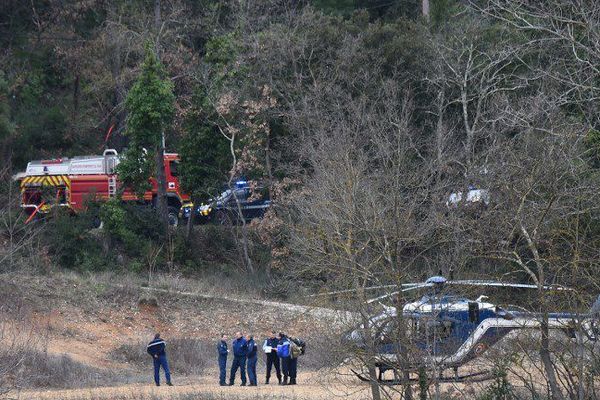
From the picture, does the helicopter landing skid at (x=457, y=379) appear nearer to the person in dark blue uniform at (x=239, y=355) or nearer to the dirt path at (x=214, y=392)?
the dirt path at (x=214, y=392)

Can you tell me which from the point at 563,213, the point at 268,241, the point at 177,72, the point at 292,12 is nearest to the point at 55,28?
the point at 177,72

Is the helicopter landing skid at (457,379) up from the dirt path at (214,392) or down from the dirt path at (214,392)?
down

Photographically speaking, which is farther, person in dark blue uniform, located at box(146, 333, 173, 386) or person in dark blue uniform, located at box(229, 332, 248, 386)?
person in dark blue uniform, located at box(229, 332, 248, 386)

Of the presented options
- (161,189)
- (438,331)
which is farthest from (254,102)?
(438,331)

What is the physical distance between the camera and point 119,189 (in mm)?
45062

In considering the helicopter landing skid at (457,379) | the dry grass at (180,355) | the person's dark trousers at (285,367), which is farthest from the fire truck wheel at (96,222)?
the helicopter landing skid at (457,379)

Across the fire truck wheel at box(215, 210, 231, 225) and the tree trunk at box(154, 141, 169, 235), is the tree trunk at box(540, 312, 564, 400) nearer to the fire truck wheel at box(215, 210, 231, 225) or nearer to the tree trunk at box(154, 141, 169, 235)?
the tree trunk at box(154, 141, 169, 235)

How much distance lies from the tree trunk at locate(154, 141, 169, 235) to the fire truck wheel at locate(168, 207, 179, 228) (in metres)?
1.59

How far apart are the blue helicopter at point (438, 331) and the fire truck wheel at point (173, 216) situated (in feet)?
93.7

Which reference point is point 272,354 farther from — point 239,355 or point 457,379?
point 457,379

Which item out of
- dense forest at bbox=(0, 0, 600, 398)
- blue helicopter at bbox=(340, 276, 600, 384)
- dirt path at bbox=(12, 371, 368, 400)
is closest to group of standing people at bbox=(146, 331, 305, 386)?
dirt path at bbox=(12, 371, 368, 400)

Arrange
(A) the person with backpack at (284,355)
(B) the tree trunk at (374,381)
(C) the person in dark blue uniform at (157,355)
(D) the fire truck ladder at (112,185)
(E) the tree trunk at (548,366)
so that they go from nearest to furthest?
(E) the tree trunk at (548,366)
(B) the tree trunk at (374,381)
(C) the person in dark blue uniform at (157,355)
(A) the person with backpack at (284,355)
(D) the fire truck ladder at (112,185)

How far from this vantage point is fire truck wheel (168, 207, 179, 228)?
4825cm

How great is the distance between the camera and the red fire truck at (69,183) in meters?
45.5
